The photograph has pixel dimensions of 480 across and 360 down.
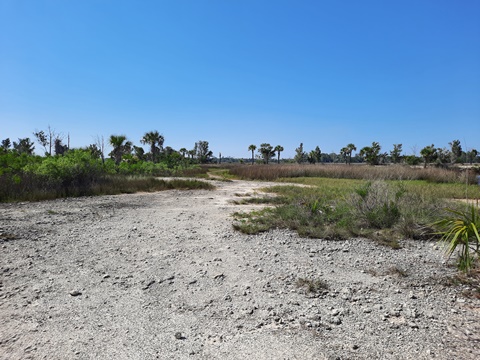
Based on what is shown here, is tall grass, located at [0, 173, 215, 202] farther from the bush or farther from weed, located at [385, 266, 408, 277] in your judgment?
weed, located at [385, 266, 408, 277]

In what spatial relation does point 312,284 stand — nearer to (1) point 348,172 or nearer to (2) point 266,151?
(1) point 348,172

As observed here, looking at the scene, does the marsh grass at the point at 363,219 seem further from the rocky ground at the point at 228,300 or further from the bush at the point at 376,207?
the rocky ground at the point at 228,300

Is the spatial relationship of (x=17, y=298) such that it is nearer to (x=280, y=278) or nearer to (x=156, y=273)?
(x=156, y=273)

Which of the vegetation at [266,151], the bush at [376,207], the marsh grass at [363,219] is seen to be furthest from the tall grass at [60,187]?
the vegetation at [266,151]

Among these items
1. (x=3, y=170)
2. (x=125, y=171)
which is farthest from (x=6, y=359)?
(x=125, y=171)

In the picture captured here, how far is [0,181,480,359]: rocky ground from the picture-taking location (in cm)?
239

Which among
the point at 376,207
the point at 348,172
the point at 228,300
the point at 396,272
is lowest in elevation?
the point at 228,300

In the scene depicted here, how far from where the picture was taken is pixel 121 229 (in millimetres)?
6273

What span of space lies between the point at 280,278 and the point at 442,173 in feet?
74.9

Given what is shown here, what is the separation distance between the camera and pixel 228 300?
322 cm

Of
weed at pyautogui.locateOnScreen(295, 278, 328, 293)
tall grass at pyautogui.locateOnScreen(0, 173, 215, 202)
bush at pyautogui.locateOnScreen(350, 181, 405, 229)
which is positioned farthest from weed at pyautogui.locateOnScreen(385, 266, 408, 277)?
tall grass at pyautogui.locateOnScreen(0, 173, 215, 202)

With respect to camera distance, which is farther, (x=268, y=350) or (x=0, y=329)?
(x=0, y=329)

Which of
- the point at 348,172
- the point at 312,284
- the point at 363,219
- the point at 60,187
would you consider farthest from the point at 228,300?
the point at 348,172

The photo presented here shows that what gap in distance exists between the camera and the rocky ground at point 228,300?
2395 millimetres
